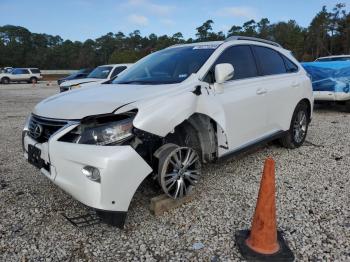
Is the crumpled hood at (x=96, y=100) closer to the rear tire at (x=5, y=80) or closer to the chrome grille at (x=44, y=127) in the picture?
the chrome grille at (x=44, y=127)

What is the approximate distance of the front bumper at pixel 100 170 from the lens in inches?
112

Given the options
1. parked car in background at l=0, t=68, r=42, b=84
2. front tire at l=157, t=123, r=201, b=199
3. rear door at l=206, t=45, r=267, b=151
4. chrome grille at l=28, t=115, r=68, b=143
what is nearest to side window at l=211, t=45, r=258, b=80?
rear door at l=206, t=45, r=267, b=151

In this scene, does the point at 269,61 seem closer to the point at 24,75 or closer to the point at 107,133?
the point at 107,133

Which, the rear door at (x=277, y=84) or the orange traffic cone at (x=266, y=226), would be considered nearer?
the orange traffic cone at (x=266, y=226)

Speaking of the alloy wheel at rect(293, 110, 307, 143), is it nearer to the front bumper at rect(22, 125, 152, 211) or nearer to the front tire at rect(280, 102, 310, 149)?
the front tire at rect(280, 102, 310, 149)

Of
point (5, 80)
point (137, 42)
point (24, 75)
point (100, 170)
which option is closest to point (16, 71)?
point (24, 75)

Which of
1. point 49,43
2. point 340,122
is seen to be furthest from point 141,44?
point 340,122

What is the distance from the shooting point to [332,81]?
9.45m

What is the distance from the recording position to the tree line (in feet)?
201

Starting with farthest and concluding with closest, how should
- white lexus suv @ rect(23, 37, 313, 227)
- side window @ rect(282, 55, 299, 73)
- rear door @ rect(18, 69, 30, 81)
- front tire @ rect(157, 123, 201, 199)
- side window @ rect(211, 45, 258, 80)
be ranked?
rear door @ rect(18, 69, 30, 81) → side window @ rect(282, 55, 299, 73) → side window @ rect(211, 45, 258, 80) → front tire @ rect(157, 123, 201, 199) → white lexus suv @ rect(23, 37, 313, 227)

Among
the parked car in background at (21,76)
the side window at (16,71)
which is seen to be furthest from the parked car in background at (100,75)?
the side window at (16,71)

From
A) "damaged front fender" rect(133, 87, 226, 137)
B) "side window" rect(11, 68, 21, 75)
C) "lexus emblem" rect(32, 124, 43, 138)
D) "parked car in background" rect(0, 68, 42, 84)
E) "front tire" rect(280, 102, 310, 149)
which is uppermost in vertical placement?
"side window" rect(11, 68, 21, 75)

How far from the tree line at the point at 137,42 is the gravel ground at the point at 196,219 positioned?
153ft

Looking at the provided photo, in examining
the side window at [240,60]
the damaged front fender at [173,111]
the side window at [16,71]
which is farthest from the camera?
the side window at [16,71]
